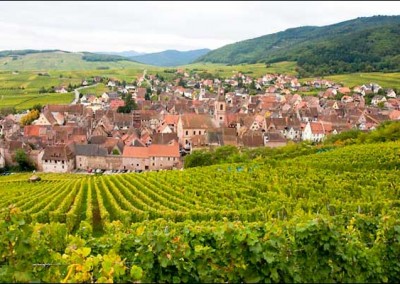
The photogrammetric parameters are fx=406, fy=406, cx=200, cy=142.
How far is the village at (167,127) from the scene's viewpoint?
76438 millimetres

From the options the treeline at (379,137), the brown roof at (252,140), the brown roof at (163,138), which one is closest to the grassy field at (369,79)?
the brown roof at (252,140)

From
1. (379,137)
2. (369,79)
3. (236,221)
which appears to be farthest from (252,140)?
(369,79)

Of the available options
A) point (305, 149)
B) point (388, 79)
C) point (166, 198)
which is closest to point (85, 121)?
point (305, 149)

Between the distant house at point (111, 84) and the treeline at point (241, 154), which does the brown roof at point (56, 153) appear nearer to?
the treeline at point (241, 154)

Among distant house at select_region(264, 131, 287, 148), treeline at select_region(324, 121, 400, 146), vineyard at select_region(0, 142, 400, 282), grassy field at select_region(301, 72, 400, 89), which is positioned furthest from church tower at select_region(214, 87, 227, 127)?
grassy field at select_region(301, 72, 400, 89)

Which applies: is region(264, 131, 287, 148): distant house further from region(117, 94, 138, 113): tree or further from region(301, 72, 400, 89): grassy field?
region(301, 72, 400, 89): grassy field

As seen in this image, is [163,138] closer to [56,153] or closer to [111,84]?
[56,153]

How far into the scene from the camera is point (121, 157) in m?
76.6

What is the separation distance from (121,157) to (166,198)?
42.3 metres

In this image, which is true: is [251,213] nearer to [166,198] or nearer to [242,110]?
[166,198]

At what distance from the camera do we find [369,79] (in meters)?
160

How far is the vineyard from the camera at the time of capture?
28.8 ft

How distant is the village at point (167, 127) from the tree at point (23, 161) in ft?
3.61

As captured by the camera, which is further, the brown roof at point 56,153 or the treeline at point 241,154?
the brown roof at point 56,153
